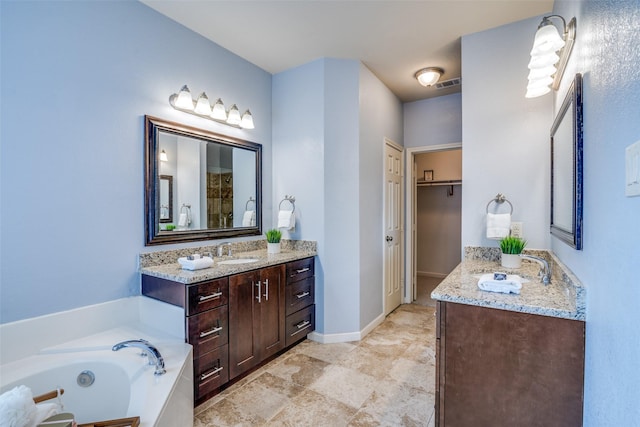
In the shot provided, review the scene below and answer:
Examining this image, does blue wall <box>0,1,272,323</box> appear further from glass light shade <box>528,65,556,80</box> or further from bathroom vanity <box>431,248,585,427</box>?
glass light shade <box>528,65,556,80</box>

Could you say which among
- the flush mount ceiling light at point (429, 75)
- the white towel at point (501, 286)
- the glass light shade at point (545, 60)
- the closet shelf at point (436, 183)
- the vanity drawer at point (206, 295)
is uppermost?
the flush mount ceiling light at point (429, 75)

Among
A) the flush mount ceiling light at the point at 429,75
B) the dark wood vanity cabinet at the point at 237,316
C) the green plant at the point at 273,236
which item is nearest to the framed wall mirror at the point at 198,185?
the green plant at the point at 273,236

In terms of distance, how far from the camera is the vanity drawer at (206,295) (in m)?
1.93

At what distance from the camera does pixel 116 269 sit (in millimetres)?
2094

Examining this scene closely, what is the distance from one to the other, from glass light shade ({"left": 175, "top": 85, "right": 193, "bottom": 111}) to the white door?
7.17 ft

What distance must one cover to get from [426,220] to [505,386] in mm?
4565

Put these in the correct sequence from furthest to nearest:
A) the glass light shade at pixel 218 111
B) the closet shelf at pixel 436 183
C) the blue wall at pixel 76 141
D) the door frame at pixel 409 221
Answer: the closet shelf at pixel 436 183, the door frame at pixel 409 221, the glass light shade at pixel 218 111, the blue wall at pixel 76 141

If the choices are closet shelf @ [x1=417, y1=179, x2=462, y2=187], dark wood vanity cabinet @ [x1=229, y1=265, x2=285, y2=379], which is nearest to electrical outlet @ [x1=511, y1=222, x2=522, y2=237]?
dark wood vanity cabinet @ [x1=229, y1=265, x2=285, y2=379]

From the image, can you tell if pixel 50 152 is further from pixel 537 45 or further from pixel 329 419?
pixel 537 45

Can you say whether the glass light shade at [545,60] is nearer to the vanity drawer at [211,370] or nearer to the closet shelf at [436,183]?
the vanity drawer at [211,370]

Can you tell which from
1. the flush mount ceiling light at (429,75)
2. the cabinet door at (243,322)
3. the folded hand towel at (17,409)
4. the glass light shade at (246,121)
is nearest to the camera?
the folded hand towel at (17,409)

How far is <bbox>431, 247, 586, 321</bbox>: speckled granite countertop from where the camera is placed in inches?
49.1

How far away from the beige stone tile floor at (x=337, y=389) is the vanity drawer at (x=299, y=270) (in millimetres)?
675

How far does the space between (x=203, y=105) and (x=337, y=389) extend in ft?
8.09
